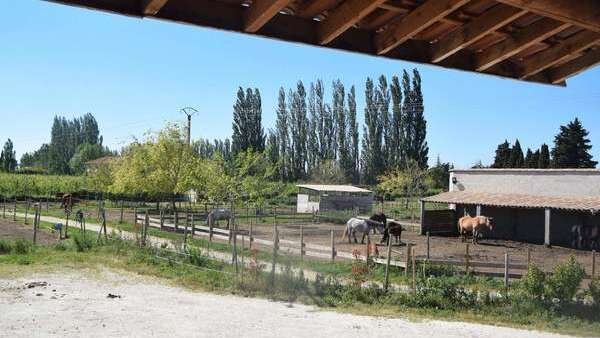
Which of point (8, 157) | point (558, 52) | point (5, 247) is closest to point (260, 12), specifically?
point (558, 52)

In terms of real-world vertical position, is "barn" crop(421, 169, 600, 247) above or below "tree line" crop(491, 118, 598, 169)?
below

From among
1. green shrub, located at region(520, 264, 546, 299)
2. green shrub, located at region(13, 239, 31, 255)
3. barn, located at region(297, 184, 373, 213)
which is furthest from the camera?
barn, located at region(297, 184, 373, 213)

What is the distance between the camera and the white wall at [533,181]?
26109 mm

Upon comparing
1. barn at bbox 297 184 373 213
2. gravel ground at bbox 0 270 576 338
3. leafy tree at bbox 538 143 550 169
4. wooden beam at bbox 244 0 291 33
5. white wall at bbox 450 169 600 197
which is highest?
leafy tree at bbox 538 143 550 169

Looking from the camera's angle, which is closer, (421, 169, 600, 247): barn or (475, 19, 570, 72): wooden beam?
(475, 19, 570, 72): wooden beam

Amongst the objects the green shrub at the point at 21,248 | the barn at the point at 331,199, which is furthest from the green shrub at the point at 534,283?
the barn at the point at 331,199

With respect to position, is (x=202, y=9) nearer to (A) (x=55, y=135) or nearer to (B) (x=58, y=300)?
(B) (x=58, y=300)

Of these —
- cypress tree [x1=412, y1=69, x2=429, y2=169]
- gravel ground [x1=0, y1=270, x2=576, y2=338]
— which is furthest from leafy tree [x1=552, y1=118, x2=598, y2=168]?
gravel ground [x1=0, y1=270, x2=576, y2=338]

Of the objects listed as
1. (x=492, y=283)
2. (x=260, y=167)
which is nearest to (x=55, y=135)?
(x=260, y=167)

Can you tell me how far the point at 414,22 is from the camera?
10.0 feet

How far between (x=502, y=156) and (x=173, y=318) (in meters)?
56.8

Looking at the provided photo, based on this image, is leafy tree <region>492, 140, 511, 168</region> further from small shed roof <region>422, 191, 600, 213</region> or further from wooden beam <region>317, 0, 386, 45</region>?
wooden beam <region>317, 0, 386, 45</region>

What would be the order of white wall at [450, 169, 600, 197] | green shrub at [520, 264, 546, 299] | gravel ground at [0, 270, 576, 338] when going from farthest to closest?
white wall at [450, 169, 600, 197], green shrub at [520, 264, 546, 299], gravel ground at [0, 270, 576, 338]

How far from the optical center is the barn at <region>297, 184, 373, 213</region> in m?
43.2
